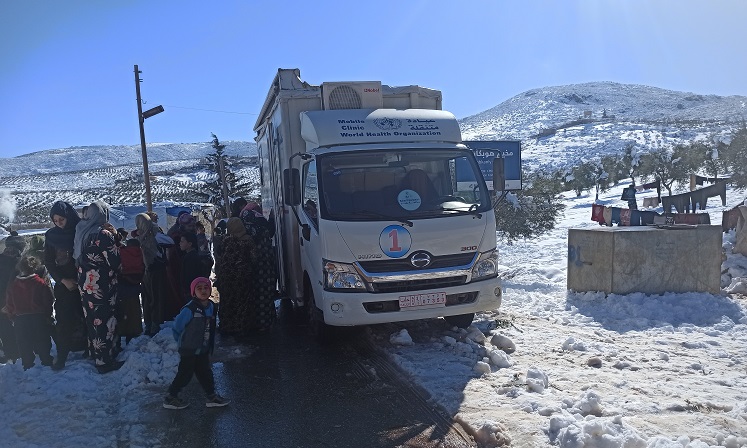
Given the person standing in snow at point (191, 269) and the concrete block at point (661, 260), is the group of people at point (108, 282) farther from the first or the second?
the concrete block at point (661, 260)

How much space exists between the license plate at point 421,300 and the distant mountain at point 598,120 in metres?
57.2

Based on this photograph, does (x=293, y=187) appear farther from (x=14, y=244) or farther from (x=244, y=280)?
(x=14, y=244)

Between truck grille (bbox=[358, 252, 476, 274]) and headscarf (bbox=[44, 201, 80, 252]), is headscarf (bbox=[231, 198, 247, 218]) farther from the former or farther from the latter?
truck grille (bbox=[358, 252, 476, 274])

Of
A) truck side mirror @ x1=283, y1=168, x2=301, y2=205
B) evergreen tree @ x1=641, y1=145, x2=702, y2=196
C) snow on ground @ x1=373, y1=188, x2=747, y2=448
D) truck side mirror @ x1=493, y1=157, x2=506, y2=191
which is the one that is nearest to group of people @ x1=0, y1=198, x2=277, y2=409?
truck side mirror @ x1=283, y1=168, x2=301, y2=205

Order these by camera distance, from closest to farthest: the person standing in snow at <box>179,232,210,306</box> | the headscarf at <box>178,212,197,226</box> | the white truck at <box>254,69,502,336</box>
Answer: the white truck at <box>254,69,502,336</box>, the person standing in snow at <box>179,232,210,306</box>, the headscarf at <box>178,212,197,226</box>

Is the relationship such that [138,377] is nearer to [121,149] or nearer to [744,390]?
[744,390]

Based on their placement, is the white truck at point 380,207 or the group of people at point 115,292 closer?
the group of people at point 115,292

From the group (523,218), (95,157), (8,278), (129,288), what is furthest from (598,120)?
(8,278)

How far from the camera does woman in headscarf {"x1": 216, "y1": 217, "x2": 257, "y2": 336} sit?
729 cm

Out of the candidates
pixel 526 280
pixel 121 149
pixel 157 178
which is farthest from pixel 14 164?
pixel 526 280

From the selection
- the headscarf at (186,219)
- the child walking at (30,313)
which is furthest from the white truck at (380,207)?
the child walking at (30,313)

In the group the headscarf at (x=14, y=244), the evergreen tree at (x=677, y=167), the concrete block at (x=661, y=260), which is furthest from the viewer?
the evergreen tree at (x=677, y=167)

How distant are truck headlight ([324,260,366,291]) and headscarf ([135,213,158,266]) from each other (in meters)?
3.08

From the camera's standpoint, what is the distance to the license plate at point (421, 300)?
5922mm
